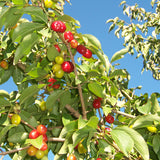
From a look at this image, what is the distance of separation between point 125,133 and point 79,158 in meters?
0.68

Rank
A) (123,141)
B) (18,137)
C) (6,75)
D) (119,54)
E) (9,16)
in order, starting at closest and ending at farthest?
(123,141), (9,16), (18,137), (119,54), (6,75)

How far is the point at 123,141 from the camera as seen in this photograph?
63.1 inches

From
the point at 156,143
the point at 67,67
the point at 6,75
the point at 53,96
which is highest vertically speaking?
the point at 67,67

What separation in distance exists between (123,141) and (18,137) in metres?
1.02

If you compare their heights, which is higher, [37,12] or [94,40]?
[37,12]

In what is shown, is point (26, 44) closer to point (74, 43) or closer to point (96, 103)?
point (74, 43)

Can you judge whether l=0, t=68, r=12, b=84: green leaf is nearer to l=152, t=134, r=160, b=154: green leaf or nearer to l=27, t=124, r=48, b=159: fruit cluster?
l=27, t=124, r=48, b=159: fruit cluster

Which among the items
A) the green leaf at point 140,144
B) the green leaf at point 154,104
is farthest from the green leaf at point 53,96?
the green leaf at point 154,104

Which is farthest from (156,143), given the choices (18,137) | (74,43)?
→ (18,137)

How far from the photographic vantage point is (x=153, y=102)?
86.7 inches

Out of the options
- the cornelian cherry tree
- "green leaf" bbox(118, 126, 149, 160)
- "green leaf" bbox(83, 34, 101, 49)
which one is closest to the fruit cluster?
the cornelian cherry tree

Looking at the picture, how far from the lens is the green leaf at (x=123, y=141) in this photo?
1562 millimetres

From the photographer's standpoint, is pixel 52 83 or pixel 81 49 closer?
pixel 81 49

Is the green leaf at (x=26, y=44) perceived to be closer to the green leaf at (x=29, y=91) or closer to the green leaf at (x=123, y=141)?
the green leaf at (x=29, y=91)
